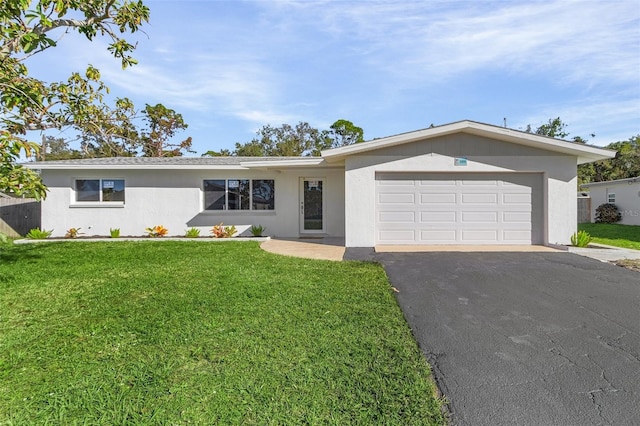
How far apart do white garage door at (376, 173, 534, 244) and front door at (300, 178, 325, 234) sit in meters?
3.02

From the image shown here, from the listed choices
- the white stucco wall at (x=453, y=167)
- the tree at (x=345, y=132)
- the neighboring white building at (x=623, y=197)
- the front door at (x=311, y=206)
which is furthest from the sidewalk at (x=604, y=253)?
the tree at (x=345, y=132)

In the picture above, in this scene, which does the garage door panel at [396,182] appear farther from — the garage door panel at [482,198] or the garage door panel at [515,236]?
the garage door panel at [515,236]

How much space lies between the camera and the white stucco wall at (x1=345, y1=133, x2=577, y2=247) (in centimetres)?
945

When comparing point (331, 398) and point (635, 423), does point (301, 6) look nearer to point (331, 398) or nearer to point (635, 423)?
point (331, 398)

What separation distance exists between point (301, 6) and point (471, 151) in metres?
6.25

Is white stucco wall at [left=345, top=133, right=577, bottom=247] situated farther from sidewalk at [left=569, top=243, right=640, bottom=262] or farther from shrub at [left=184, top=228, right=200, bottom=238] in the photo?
shrub at [left=184, top=228, right=200, bottom=238]

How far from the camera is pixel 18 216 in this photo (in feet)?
44.2

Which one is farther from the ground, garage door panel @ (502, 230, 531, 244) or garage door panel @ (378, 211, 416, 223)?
garage door panel @ (378, 211, 416, 223)

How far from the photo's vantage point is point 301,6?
851 centimetres

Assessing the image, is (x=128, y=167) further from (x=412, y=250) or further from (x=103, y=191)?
(x=412, y=250)

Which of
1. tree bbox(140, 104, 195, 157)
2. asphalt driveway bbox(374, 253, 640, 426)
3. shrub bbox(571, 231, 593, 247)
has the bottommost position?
asphalt driveway bbox(374, 253, 640, 426)

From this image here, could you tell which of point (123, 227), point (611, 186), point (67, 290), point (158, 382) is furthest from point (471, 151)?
point (611, 186)

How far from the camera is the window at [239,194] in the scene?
12.3 metres

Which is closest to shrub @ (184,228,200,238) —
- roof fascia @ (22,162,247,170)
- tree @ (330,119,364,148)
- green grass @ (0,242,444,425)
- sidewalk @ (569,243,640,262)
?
roof fascia @ (22,162,247,170)
